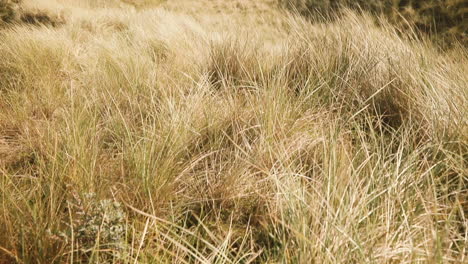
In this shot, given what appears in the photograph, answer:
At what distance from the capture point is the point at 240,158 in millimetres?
1116

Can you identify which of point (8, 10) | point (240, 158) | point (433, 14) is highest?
point (8, 10)

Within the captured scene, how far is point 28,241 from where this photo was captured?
82 centimetres

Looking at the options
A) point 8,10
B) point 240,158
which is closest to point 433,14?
point 240,158

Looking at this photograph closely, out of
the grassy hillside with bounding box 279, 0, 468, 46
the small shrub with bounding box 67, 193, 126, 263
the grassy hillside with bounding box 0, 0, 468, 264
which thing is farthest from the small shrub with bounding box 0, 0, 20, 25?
the grassy hillside with bounding box 279, 0, 468, 46

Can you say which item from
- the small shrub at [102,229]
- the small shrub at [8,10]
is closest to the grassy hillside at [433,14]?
the small shrub at [8,10]

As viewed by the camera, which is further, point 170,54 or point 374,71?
point 170,54

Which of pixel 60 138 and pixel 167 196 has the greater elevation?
pixel 60 138

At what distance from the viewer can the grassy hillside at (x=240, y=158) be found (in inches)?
31.3

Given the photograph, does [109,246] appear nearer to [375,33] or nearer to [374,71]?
[374,71]

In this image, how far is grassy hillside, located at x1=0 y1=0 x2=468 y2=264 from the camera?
80 cm

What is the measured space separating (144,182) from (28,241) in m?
0.35

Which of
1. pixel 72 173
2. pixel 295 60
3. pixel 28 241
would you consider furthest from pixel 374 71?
pixel 28 241

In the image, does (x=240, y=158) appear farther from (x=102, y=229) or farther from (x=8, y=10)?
(x=8, y=10)

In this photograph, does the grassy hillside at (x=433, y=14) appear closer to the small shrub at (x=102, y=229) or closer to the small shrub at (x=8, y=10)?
the small shrub at (x=8, y=10)
